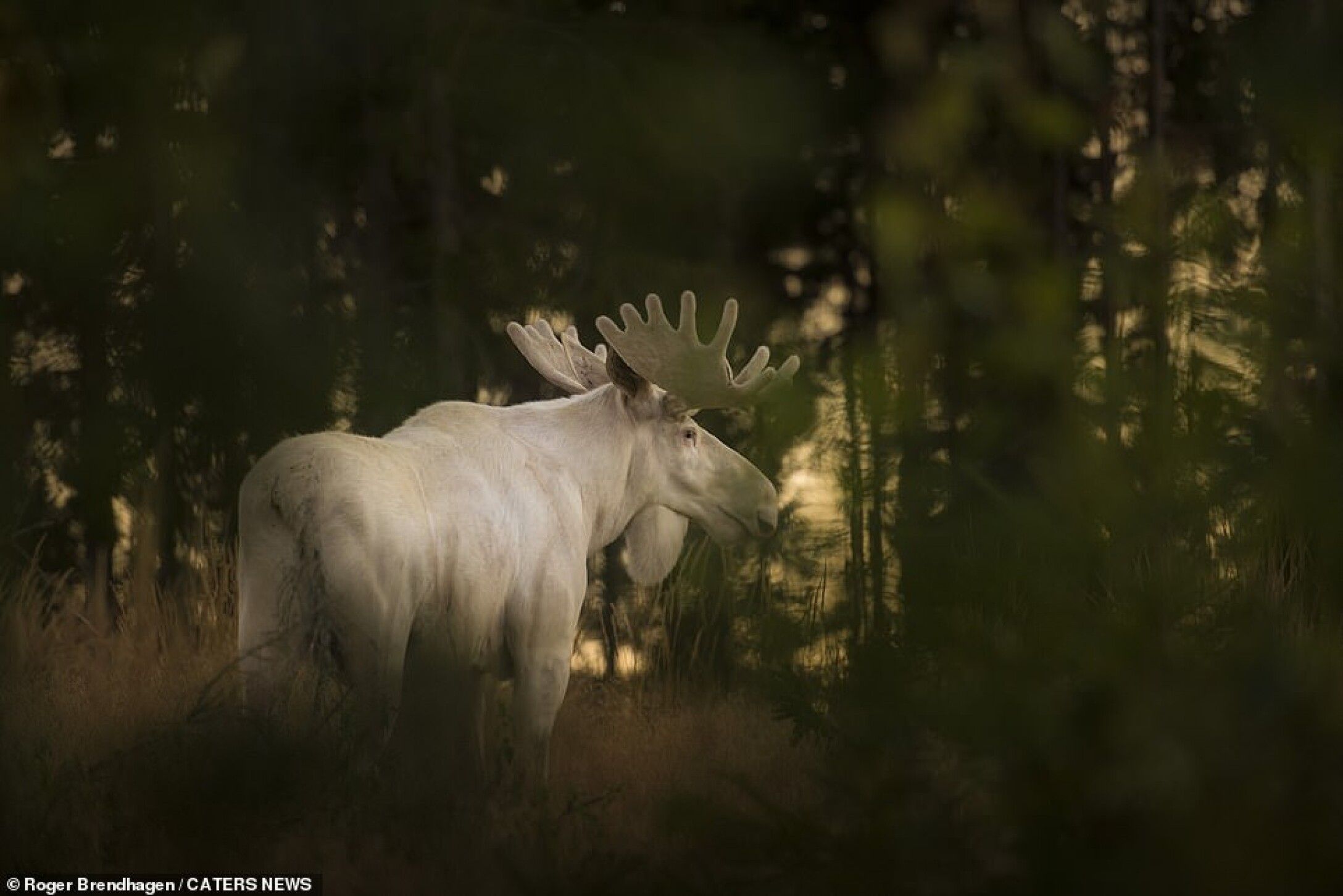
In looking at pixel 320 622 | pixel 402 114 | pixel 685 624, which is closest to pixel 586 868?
pixel 320 622

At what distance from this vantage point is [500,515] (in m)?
4.94

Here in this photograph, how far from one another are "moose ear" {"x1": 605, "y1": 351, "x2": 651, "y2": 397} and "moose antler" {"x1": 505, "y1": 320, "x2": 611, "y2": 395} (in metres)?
0.37

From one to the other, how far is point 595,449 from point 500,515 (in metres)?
0.65

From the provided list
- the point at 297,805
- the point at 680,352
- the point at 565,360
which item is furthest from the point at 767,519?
the point at 297,805

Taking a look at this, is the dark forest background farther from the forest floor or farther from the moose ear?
the moose ear

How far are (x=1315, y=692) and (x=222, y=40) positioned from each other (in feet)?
24.3

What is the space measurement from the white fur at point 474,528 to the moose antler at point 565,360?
32cm

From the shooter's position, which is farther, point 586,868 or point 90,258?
point 90,258

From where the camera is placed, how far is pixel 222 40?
799cm

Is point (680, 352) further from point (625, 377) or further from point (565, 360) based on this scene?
point (565, 360)

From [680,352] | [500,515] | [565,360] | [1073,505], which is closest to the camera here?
[1073,505]

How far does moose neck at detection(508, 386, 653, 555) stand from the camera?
543 cm

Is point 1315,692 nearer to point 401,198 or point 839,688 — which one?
point 839,688

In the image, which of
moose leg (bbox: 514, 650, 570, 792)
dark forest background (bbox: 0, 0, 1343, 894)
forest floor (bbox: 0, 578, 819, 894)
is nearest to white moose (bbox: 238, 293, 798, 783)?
moose leg (bbox: 514, 650, 570, 792)
